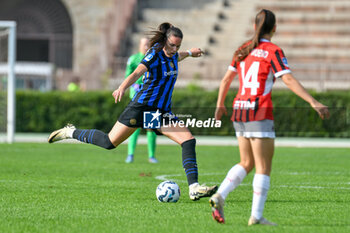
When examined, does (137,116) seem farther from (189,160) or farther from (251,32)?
(251,32)

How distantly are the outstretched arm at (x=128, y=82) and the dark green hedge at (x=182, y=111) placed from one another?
49.0 ft

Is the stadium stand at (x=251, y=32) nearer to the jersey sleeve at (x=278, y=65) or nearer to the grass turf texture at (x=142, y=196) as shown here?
the grass turf texture at (x=142, y=196)

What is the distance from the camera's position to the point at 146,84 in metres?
8.64

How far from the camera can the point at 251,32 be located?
34906 millimetres

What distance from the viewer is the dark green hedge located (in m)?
23.3

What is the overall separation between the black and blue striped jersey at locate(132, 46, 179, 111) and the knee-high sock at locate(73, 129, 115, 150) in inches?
24.6

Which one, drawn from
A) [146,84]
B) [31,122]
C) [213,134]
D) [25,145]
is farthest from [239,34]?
[146,84]

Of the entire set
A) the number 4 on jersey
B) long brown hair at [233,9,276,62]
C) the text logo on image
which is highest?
long brown hair at [233,9,276,62]

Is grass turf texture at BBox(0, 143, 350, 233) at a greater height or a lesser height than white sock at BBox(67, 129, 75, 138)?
lesser

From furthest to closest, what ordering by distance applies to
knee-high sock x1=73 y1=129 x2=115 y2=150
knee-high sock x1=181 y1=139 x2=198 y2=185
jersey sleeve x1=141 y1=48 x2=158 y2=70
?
1. knee-high sock x1=73 y1=129 x2=115 y2=150
2. knee-high sock x1=181 y1=139 x2=198 y2=185
3. jersey sleeve x1=141 y1=48 x2=158 y2=70

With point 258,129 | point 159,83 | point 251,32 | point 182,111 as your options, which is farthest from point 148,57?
point 251,32

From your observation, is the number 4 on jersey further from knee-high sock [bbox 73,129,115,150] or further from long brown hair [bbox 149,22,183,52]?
knee-high sock [bbox 73,129,115,150]

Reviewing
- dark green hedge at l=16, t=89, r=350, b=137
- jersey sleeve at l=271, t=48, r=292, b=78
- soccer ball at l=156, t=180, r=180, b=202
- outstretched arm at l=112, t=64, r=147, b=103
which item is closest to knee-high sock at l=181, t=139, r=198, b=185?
soccer ball at l=156, t=180, r=180, b=202

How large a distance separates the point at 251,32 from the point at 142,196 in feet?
88.0
